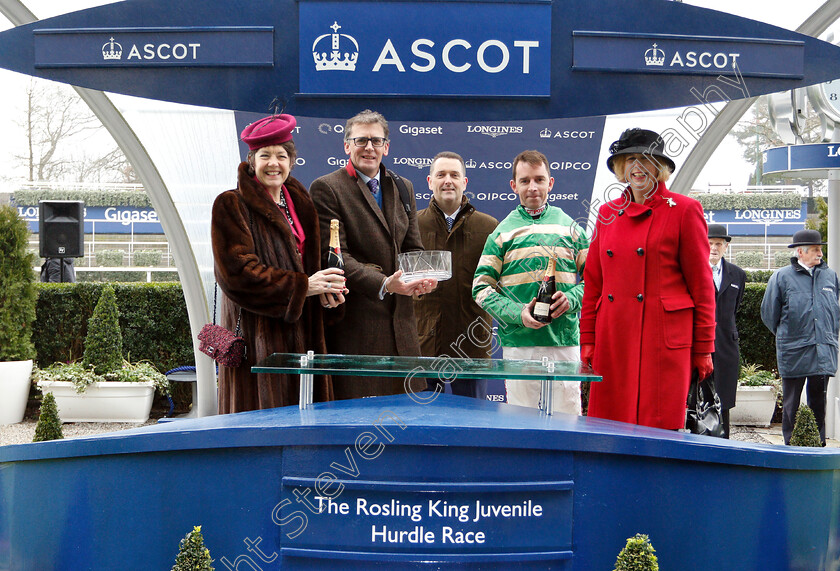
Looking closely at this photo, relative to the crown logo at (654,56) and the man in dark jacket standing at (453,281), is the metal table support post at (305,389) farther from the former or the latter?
the crown logo at (654,56)

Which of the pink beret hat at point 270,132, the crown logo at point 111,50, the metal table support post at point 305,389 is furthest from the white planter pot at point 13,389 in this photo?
the metal table support post at point 305,389

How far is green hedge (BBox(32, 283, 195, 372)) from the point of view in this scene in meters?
9.19

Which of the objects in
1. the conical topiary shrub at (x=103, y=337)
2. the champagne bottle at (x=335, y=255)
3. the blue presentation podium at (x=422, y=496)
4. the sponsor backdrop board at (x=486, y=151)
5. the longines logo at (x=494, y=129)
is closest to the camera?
the blue presentation podium at (x=422, y=496)

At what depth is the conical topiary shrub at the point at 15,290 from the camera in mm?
8414

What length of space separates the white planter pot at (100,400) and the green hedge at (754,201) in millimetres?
19586

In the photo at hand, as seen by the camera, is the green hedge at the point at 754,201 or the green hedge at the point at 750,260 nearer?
→ the green hedge at the point at 750,260

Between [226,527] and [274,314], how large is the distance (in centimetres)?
107

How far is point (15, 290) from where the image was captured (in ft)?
27.8

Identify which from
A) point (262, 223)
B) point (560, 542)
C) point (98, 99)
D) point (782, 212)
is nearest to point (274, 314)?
point (262, 223)

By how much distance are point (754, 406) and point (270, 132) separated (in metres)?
6.77

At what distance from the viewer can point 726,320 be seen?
579 centimetres

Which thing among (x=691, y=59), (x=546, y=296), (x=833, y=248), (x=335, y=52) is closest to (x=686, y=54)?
(x=691, y=59)

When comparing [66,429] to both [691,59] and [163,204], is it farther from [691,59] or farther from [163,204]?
[691,59]

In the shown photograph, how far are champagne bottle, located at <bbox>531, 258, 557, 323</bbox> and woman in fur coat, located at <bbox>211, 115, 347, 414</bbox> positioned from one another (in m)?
0.92
